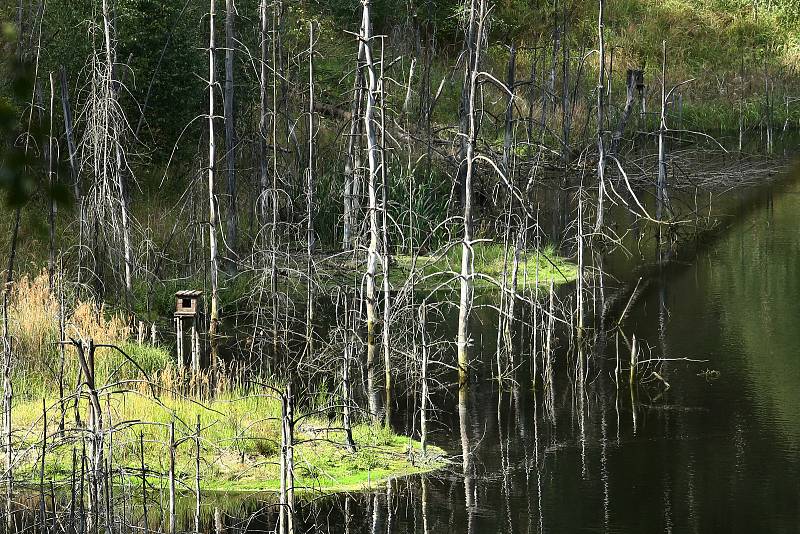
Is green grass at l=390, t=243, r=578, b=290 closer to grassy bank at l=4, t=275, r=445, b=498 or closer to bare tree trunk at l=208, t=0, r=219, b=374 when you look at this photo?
bare tree trunk at l=208, t=0, r=219, b=374

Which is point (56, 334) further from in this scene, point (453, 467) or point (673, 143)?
point (673, 143)

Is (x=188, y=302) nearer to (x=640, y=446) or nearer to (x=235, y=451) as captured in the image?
(x=235, y=451)

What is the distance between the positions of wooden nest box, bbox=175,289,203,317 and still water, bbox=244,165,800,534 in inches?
107

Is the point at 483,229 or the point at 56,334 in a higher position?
the point at 483,229

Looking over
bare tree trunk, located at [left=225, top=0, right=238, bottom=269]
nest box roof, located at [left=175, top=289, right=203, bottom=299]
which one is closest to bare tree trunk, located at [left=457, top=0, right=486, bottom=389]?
nest box roof, located at [left=175, top=289, right=203, bottom=299]

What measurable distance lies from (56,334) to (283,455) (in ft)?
19.3

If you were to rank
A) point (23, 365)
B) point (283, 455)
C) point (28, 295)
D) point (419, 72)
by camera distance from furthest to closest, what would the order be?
point (419, 72), point (28, 295), point (23, 365), point (283, 455)

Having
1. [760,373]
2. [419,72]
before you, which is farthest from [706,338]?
[419,72]

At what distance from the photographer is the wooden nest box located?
1195 centimetres

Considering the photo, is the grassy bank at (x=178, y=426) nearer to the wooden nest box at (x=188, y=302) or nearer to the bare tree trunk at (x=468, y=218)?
the wooden nest box at (x=188, y=302)

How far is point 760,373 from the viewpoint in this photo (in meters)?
12.5

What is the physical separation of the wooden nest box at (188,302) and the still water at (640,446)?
2711mm

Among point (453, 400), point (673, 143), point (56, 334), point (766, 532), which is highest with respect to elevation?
point (673, 143)

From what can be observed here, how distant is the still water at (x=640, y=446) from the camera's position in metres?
8.69
